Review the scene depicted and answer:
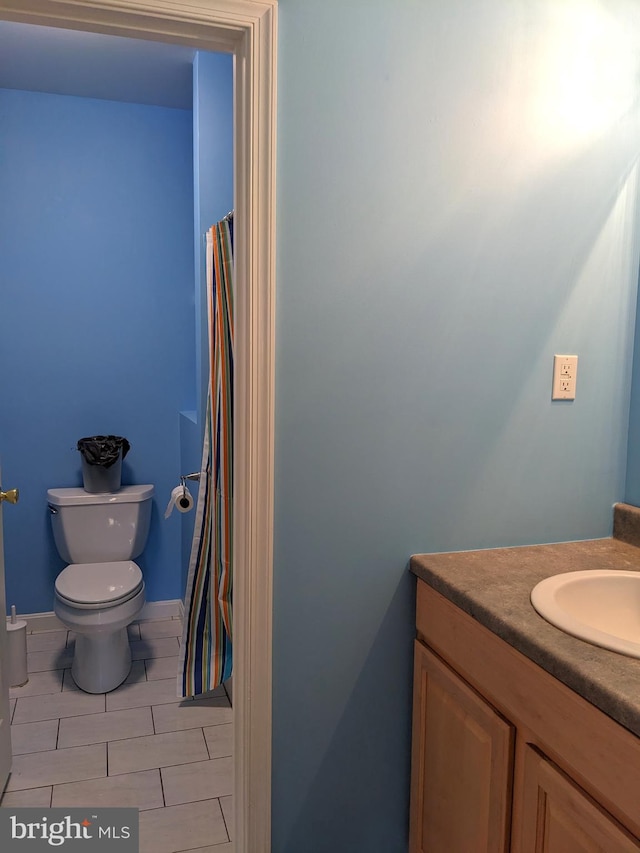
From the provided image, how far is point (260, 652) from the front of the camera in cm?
151

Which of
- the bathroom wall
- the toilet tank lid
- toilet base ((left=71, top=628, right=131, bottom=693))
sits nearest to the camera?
the bathroom wall

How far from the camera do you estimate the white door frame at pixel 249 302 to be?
1332mm

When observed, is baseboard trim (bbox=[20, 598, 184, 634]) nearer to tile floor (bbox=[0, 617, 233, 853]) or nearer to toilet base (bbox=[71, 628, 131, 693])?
tile floor (bbox=[0, 617, 233, 853])

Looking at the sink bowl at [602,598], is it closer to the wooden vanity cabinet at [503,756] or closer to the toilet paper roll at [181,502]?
the wooden vanity cabinet at [503,756]

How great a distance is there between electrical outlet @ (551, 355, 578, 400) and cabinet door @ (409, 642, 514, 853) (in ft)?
2.26

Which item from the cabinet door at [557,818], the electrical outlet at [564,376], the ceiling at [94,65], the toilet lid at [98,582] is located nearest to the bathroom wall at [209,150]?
the ceiling at [94,65]

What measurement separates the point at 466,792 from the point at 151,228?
2.67 meters

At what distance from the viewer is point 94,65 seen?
265 centimetres

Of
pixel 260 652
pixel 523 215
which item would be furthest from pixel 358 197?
pixel 260 652

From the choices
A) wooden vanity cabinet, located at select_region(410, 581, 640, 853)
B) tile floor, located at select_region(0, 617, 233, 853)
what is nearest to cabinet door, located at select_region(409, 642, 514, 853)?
wooden vanity cabinet, located at select_region(410, 581, 640, 853)

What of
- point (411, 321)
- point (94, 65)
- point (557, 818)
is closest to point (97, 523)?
point (94, 65)

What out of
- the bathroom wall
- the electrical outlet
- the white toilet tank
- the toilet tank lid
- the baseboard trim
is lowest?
the baseboard trim

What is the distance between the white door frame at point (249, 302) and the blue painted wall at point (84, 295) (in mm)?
1782

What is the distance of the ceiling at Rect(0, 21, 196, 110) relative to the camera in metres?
2.43
